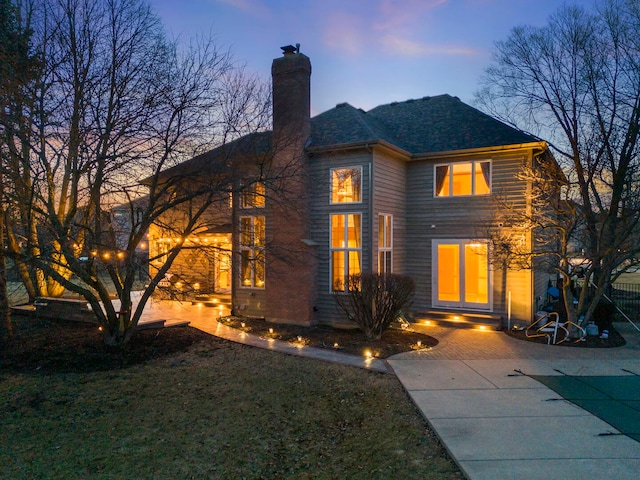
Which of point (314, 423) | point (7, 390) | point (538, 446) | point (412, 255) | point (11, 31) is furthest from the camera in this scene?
point (412, 255)

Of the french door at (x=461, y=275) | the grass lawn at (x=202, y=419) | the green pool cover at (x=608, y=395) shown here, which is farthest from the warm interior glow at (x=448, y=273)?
the grass lawn at (x=202, y=419)

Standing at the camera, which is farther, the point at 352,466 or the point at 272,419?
the point at 272,419

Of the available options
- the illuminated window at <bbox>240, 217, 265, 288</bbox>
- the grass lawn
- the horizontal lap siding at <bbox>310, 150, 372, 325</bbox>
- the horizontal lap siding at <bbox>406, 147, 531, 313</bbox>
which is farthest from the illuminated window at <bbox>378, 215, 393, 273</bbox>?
the grass lawn

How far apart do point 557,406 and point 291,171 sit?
7556mm

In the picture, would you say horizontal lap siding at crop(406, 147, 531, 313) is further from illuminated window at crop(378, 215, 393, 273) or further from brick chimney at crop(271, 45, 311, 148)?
brick chimney at crop(271, 45, 311, 148)

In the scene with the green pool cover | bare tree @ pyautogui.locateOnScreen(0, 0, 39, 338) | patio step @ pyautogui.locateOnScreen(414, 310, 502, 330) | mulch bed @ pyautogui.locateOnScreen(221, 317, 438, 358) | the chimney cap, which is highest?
the chimney cap

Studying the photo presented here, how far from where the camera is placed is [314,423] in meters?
5.38

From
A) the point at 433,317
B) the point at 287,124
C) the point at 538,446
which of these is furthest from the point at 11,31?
the point at 433,317

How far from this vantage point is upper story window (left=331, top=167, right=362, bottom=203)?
11562 mm

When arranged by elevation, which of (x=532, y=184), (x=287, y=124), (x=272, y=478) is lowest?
(x=272, y=478)

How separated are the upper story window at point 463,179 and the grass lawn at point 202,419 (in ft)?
22.6

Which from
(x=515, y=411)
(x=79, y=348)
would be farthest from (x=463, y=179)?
(x=79, y=348)

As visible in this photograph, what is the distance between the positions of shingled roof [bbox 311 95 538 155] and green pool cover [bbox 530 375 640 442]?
654 centimetres

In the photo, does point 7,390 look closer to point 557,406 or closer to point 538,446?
point 538,446
